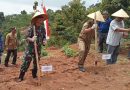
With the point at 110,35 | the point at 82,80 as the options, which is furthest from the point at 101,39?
the point at 82,80

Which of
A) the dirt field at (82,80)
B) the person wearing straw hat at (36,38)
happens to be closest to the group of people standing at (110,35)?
the dirt field at (82,80)

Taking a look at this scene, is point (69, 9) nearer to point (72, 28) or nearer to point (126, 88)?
point (72, 28)

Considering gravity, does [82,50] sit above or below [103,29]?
below

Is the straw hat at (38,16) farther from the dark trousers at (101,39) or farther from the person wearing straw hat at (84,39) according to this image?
the dark trousers at (101,39)

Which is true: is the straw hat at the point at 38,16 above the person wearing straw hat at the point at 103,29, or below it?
above

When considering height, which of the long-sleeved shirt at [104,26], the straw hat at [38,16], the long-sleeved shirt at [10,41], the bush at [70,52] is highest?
the straw hat at [38,16]

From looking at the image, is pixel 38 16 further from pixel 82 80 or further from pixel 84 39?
pixel 84 39

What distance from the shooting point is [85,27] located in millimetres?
10930

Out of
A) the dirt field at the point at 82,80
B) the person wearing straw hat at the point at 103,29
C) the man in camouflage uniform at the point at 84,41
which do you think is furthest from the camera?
the person wearing straw hat at the point at 103,29

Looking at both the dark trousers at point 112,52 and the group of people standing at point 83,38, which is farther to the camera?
the dark trousers at point 112,52

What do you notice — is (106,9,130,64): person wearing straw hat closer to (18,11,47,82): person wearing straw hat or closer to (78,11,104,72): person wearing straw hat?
(78,11,104,72): person wearing straw hat

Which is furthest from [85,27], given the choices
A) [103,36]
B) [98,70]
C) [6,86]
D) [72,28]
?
[72,28]

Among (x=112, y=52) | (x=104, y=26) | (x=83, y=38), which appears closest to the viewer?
(x=83, y=38)

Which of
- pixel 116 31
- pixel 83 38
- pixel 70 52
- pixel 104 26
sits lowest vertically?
pixel 70 52
